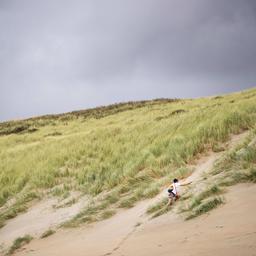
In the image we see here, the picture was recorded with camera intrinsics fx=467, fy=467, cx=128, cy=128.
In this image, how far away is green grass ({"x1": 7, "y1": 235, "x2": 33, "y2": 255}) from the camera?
11.0m

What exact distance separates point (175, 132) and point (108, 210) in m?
6.08

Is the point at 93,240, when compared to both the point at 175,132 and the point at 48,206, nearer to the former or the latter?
the point at 48,206

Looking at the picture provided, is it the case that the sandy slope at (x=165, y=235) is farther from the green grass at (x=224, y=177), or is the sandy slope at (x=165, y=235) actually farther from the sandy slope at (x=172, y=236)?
the green grass at (x=224, y=177)

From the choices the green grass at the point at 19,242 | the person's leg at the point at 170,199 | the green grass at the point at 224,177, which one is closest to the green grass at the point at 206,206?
the green grass at the point at 224,177

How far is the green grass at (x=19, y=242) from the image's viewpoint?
36.1ft

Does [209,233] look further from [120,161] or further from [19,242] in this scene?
[120,161]

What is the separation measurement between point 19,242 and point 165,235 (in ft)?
16.9

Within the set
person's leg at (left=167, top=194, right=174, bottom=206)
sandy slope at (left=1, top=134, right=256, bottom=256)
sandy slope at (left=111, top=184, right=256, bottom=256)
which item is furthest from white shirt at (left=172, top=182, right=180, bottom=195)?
sandy slope at (left=111, top=184, right=256, bottom=256)

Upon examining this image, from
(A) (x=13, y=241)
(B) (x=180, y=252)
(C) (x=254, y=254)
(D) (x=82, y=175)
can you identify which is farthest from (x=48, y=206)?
(C) (x=254, y=254)

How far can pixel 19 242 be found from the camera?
11461mm

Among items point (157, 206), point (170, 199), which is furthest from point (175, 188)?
point (157, 206)

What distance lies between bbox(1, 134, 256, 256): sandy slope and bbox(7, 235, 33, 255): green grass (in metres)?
0.24

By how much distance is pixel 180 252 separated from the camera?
6.05 meters

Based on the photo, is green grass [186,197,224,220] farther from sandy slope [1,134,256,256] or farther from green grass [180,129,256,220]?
sandy slope [1,134,256,256]
